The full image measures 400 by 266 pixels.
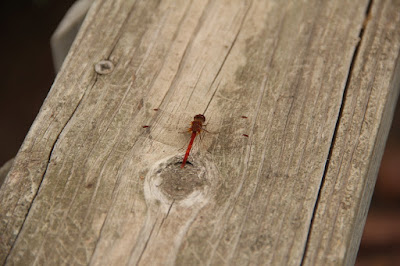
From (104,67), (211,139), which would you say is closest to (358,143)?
(211,139)

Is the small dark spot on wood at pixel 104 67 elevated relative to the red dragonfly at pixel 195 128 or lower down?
elevated

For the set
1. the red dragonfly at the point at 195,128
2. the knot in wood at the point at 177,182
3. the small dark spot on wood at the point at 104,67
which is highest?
the small dark spot on wood at the point at 104,67

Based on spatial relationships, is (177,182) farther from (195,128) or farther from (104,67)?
(104,67)

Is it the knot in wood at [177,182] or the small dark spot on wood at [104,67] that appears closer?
the knot in wood at [177,182]

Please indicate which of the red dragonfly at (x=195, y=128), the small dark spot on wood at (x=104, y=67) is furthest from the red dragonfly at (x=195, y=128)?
the small dark spot on wood at (x=104, y=67)

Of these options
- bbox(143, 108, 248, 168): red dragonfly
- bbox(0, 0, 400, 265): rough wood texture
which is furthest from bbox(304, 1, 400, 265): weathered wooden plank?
bbox(143, 108, 248, 168): red dragonfly

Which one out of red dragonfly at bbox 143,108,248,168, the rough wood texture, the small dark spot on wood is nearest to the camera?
the rough wood texture

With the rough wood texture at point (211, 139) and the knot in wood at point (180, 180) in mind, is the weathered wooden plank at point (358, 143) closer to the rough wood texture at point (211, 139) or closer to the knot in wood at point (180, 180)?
the rough wood texture at point (211, 139)

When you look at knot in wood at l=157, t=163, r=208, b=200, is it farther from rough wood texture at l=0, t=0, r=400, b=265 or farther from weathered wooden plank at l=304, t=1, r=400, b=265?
weathered wooden plank at l=304, t=1, r=400, b=265
